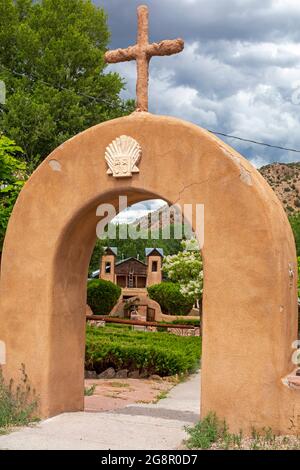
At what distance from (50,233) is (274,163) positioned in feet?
252

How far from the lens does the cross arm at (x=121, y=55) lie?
25.1 feet

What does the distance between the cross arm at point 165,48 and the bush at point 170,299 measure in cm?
2517

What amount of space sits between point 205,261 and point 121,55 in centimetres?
303

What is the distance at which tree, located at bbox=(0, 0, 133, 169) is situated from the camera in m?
21.6

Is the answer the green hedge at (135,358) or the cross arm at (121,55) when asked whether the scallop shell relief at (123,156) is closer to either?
the cross arm at (121,55)

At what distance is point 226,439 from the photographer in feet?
20.2

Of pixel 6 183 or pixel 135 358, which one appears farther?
pixel 135 358

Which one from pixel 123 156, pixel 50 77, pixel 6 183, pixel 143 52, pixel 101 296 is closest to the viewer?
pixel 123 156

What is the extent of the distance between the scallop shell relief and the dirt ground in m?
3.80

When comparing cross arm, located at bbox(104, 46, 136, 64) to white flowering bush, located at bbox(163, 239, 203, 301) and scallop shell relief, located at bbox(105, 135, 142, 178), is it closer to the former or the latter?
scallop shell relief, located at bbox(105, 135, 142, 178)

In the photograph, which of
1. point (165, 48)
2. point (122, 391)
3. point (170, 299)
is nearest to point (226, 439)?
point (165, 48)

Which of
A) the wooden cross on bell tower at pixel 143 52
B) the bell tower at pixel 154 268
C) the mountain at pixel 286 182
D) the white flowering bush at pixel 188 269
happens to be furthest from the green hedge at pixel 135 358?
the mountain at pixel 286 182

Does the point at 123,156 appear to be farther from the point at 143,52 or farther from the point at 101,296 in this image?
the point at 101,296

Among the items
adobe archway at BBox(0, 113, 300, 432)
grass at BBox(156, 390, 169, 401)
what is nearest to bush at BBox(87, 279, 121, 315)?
grass at BBox(156, 390, 169, 401)
